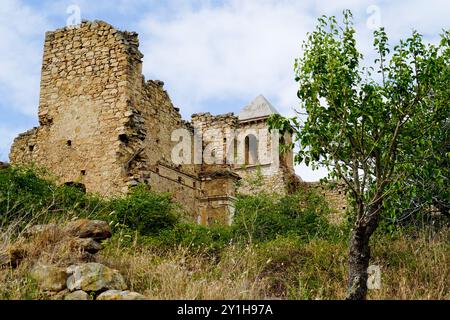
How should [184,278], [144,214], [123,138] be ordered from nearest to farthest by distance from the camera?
[184,278] → [144,214] → [123,138]

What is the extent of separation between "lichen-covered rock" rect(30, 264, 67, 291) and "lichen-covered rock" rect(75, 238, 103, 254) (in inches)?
34.7

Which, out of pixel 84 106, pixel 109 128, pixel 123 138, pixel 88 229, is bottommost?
pixel 88 229

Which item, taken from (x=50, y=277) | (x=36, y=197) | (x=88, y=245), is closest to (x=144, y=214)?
(x=36, y=197)

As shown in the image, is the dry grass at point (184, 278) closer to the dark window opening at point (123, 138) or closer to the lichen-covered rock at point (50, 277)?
the lichen-covered rock at point (50, 277)

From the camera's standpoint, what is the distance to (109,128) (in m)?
16.9

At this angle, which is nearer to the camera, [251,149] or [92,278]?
[92,278]

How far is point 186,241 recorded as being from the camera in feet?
37.2

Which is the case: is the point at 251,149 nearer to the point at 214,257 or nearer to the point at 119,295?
the point at 214,257

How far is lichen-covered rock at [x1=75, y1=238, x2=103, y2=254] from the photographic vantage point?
323 inches

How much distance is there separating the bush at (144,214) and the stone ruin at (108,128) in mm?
2996

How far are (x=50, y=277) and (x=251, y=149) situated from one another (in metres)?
27.0
